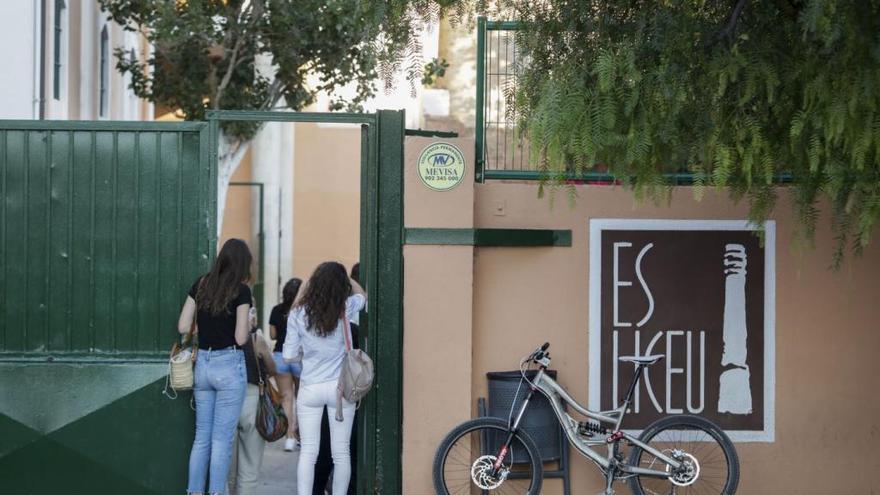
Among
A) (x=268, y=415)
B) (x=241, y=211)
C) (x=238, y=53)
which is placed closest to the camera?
(x=268, y=415)

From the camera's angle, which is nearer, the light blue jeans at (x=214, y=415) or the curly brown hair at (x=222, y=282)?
the curly brown hair at (x=222, y=282)

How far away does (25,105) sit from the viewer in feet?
42.1

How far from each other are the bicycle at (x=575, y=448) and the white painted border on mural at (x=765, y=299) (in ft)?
0.80

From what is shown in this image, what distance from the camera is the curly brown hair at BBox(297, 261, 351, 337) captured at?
792 centimetres

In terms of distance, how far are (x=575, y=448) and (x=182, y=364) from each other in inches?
98.1

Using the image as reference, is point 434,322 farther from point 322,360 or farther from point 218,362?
point 218,362

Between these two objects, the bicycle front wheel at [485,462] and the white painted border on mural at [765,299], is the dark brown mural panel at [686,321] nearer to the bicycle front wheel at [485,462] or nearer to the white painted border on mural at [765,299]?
the white painted border on mural at [765,299]

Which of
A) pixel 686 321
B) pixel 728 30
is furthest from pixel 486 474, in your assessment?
pixel 728 30

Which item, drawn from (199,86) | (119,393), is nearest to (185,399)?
(119,393)

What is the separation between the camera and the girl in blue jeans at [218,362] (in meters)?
7.79

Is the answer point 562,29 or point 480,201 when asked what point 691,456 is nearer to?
point 480,201

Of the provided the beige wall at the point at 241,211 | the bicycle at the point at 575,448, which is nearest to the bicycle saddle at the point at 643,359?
the bicycle at the point at 575,448

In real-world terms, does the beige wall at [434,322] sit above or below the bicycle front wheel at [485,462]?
above

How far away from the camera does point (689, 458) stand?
25.8 feet
